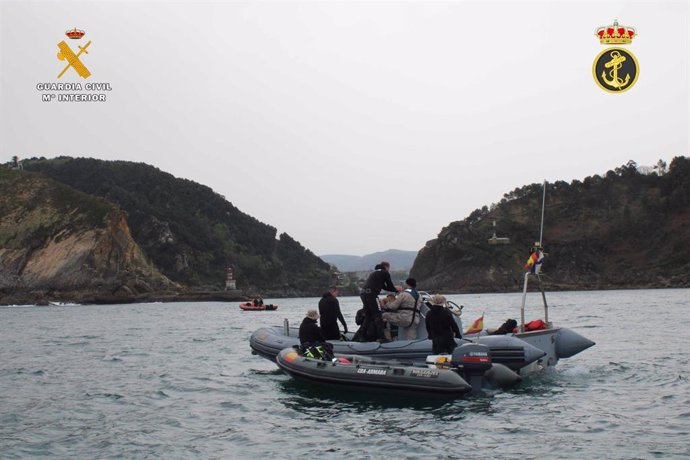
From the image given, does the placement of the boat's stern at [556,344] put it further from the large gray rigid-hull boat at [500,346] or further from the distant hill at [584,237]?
the distant hill at [584,237]

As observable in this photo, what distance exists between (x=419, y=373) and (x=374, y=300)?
316 cm

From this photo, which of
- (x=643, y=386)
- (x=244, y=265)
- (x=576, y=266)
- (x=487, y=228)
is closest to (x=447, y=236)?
(x=487, y=228)

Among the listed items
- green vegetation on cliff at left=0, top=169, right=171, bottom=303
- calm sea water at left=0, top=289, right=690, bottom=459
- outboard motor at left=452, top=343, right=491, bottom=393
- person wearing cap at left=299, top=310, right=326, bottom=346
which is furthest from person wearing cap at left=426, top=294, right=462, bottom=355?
green vegetation on cliff at left=0, top=169, right=171, bottom=303

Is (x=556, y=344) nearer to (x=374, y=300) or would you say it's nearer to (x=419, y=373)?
(x=374, y=300)

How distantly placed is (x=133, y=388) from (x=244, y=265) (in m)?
133

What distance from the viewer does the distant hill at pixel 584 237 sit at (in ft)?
402

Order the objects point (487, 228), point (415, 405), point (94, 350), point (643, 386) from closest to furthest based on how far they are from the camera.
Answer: point (415, 405) → point (643, 386) → point (94, 350) → point (487, 228)

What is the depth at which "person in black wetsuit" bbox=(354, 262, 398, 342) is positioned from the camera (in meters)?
15.8

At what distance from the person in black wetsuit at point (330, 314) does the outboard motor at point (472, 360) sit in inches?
133

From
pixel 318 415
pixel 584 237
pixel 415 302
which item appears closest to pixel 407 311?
pixel 415 302

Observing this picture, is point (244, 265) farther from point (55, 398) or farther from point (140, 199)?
point (55, 398)

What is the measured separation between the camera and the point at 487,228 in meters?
142

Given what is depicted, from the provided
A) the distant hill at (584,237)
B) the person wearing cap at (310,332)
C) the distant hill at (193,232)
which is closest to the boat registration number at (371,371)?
the person wearing cap at (310,332)

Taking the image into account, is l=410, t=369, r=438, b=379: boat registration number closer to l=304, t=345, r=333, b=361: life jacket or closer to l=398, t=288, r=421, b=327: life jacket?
l=304, t=345, r=333, b=361: life jacket
